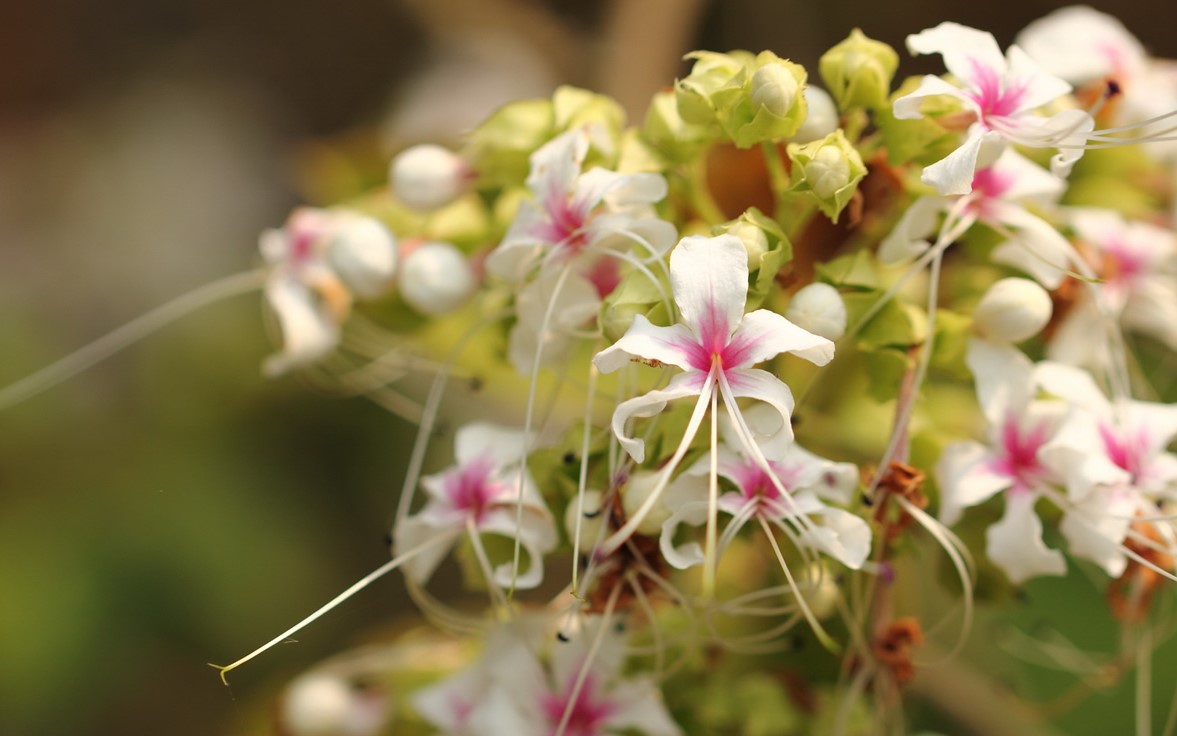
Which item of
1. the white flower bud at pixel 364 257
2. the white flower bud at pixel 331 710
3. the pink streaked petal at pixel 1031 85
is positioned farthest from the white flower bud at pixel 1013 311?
the white flower bud at pixel 331 710

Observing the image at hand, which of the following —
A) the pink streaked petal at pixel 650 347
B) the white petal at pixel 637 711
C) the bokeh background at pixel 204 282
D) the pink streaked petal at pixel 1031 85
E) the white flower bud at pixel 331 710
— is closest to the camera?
the pink streaked petal at pixel 650 347

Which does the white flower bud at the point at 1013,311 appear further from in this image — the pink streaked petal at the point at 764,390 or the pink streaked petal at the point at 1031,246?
the pink streaked petal at the point at 764,390

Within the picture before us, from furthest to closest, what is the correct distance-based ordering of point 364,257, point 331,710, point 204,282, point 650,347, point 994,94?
point 204,282 < point 331,710 < point 364,257 < point 994,94 < point 650,347

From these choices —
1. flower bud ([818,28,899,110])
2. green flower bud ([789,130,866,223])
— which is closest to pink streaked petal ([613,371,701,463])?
green flower bud ([789,130,866,223])

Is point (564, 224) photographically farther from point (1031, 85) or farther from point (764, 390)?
point (1031, 85)

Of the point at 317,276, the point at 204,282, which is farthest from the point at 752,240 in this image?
the point at 204,282

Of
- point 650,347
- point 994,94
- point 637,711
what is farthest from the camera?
point 637,711
